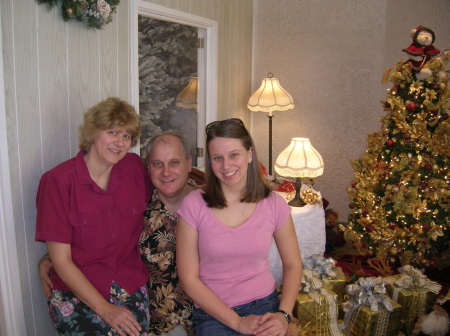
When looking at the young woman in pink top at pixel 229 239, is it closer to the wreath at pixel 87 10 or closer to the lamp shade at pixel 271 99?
the wreath at pixel 87 10

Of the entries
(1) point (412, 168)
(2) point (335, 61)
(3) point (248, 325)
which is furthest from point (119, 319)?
(2) point (335, 61)

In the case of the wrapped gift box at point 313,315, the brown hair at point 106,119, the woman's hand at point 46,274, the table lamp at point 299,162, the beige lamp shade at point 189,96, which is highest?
the beige lamp shade at point 189,96

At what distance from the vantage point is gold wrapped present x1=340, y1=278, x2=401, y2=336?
2064 millimetres

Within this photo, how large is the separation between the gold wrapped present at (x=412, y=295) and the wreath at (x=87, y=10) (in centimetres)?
205

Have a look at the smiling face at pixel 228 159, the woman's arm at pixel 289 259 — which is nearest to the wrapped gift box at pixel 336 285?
the woman's arm at pixel 289 259

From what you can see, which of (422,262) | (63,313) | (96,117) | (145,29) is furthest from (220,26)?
(63,313)

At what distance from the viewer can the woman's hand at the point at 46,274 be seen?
5.59ft

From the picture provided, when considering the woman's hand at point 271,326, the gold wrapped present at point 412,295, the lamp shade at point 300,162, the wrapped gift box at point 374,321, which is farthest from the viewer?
the lamp shade at point 300,162

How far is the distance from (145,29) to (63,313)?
1.83m

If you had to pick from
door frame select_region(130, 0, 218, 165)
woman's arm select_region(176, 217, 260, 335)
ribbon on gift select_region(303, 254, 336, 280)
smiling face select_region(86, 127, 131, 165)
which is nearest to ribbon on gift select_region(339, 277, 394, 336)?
ribbon on gift select_region(303, 254, 336, 280)

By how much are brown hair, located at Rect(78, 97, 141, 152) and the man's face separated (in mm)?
150

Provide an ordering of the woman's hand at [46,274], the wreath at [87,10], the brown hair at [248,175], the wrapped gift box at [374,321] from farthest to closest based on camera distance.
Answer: the wrapped gift box at [374,321] < the wreath at [87,10] < the woman's hand at [46,274] < the brown hair at [248,175]

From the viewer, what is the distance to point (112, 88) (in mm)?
2344

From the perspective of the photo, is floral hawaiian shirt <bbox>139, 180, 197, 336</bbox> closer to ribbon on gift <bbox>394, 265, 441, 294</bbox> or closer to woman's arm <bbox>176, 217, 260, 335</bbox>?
woman's arm <bbox>176, 217, 260, 335</bbox>
